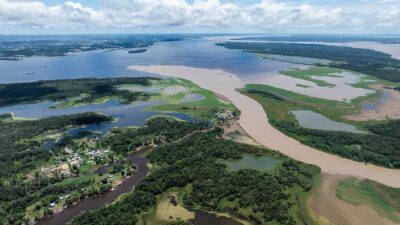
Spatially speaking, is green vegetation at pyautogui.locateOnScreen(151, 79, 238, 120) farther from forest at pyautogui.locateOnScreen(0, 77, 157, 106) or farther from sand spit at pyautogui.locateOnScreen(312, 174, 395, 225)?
sand spit at pyautogui.locateOnScreen(312, 174, 395, 225)

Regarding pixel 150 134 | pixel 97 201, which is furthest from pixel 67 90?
pixel 97 201

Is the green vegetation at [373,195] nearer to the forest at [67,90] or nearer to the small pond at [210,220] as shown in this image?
the small pond at [210,220]

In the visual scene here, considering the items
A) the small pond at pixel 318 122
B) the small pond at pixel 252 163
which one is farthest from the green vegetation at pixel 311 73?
the small pond at pixel 252 163

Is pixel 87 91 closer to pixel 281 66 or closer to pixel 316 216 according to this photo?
pixel 316 216

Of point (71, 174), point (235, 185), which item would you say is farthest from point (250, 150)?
point (71, 174)

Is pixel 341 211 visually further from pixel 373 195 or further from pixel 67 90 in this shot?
pixel 67 90

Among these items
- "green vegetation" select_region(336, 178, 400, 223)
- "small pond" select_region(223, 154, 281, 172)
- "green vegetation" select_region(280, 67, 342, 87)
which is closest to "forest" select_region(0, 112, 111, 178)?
"small pond" select_region(223, 154, 281, 172)

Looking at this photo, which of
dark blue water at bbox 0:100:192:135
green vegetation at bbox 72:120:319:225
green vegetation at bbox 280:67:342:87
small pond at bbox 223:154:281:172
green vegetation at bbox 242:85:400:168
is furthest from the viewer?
green vegetation at bbox 280:67:342:87
